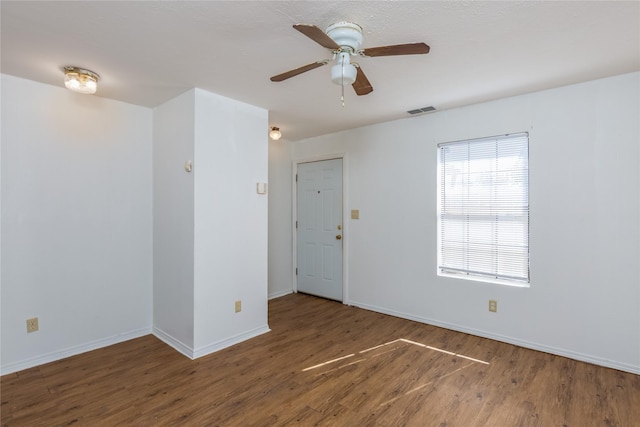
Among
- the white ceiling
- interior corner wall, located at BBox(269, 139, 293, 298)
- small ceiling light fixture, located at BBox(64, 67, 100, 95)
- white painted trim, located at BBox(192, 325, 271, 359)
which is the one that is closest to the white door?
interior corner wall, located at BBox(269, 139, 293, 298)

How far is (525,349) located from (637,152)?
74.7 inches

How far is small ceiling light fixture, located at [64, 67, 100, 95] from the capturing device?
236 centimetres

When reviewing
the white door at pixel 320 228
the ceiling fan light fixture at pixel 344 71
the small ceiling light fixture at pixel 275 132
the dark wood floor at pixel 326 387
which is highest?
the small ceiling light fixture at pixel 275 132

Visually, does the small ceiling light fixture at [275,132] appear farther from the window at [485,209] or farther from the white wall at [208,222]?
the window at [485,209]

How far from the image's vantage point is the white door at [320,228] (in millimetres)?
4480

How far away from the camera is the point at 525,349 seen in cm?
298

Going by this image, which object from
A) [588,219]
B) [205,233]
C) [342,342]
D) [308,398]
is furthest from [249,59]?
[588,219]

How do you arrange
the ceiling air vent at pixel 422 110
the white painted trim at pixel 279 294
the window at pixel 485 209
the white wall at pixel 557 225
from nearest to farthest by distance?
the white wall at pixel 557 225, the window at pixel 485 209, the ceiling air vent at pixel 422 110, the white painted trim at pixel 279 294

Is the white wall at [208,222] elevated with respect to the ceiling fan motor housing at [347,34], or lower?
lower

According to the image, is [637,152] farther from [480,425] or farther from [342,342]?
[342,342]

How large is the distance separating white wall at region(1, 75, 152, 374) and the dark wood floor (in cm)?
25

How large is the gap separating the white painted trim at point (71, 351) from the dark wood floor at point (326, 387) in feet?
0.22

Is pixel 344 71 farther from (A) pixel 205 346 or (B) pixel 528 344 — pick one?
(B) pixel 528 344

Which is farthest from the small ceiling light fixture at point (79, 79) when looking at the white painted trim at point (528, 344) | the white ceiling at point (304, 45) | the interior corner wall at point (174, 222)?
the white painted trim at point (528, 344)
